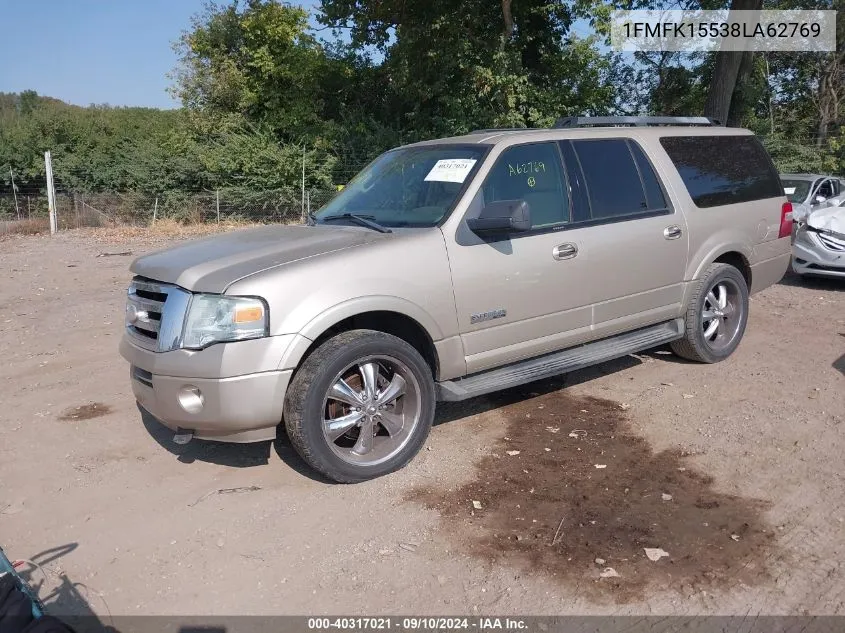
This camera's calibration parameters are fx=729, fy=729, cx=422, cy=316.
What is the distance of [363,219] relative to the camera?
4.86m

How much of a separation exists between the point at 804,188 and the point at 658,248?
7.86 m

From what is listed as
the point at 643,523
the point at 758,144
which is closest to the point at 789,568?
the point at 643,523

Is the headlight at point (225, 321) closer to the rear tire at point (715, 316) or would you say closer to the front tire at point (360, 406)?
the front tire at point (360, 406)

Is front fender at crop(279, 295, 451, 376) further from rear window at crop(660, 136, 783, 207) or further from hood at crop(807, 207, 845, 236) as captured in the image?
hood at crop(807, 207, 845, 236)

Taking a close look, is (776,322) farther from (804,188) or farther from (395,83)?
(395,83)

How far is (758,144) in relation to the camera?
266 inches

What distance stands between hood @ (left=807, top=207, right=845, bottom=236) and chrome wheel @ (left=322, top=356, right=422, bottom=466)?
787 cm

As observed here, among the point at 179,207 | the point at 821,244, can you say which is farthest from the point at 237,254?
the point at 179,207

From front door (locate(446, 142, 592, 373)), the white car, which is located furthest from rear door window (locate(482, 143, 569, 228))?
the white car

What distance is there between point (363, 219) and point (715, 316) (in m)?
3.32

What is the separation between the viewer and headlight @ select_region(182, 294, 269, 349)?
3781 millimetres

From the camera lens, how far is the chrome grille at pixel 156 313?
155 inches

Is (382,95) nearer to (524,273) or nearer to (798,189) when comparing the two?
(798,189)

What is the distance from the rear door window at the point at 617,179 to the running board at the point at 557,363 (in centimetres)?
94
